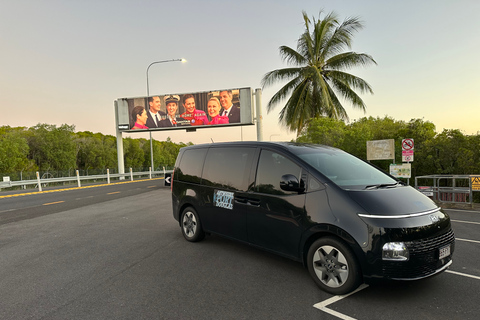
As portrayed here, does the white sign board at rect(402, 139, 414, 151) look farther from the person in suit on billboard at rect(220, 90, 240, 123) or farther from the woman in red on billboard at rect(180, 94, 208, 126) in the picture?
the woman in red on billboard at rect(180, 94, 208, 126)

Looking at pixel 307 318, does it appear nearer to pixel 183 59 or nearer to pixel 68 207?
pixel 68 207

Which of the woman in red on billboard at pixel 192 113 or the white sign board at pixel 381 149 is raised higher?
the woman in red on billboard at pixel 192 113

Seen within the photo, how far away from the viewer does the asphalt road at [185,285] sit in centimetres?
299

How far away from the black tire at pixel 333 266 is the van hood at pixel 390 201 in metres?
0.52

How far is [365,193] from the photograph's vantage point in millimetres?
3324

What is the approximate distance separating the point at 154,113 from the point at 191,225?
82.2 ft

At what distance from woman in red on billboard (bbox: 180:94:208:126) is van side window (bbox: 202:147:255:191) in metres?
23.1

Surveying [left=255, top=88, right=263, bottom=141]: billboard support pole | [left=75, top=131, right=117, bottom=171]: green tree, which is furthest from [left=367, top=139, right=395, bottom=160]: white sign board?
[left=75, top=131, right=117, bottom=171]: green tree

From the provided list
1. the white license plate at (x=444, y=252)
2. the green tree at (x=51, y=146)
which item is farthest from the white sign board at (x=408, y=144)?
the green tree at (x=51, y=146)

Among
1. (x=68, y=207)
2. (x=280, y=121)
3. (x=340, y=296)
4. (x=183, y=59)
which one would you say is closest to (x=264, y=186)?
(x=340, y=296)

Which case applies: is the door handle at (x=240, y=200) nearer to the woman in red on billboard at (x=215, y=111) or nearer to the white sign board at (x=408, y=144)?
the white sign board at (x=408, y=144)

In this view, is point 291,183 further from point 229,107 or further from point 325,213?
point 229,107

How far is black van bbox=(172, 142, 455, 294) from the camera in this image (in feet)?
9.89

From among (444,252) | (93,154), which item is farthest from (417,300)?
(93,154)
